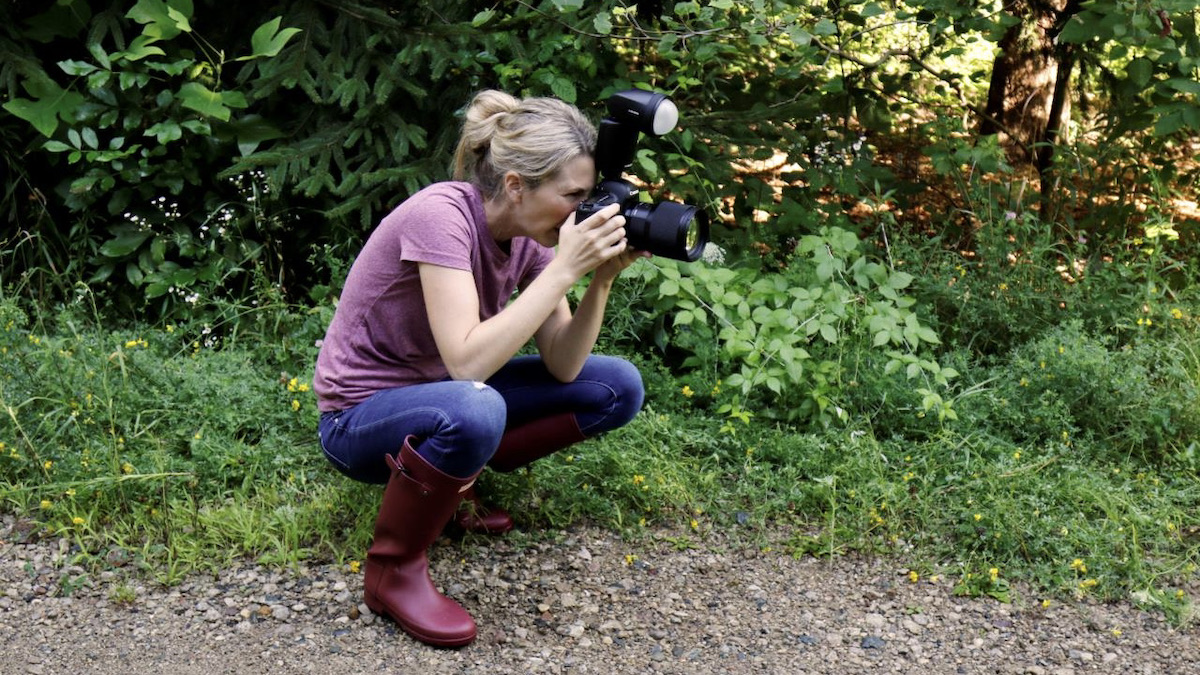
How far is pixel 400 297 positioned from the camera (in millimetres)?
2662

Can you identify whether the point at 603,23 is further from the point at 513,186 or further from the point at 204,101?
the point at 204,101

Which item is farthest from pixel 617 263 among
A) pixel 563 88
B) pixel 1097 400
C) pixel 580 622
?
pixel 1097 400

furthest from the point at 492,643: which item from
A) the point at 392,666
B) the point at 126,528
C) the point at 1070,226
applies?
the point at 1070,226

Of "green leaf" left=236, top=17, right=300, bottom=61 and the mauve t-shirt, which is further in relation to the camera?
"green leaf" left=236, top=17, right=300, bottom=61

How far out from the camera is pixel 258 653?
2.62m

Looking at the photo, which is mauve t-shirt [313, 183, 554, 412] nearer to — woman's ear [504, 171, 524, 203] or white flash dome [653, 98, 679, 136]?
woman's ear [504, 171, 524, 203]

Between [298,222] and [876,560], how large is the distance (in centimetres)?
247

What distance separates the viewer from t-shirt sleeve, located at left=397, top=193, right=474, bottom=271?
8.25 ft

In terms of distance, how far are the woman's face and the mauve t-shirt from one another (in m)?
0.13

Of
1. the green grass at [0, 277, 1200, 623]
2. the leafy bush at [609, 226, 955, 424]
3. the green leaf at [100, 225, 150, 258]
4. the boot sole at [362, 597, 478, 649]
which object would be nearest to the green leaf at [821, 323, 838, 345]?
the leafy bush at [609, 226, 955, 424]

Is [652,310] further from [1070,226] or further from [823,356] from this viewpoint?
[1070,226]

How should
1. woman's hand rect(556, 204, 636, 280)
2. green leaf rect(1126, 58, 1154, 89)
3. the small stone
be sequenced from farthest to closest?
green leaf rect(1126, 58, 1154, 89), the small stone, woman's hand rect(556, 204, 636, 280)

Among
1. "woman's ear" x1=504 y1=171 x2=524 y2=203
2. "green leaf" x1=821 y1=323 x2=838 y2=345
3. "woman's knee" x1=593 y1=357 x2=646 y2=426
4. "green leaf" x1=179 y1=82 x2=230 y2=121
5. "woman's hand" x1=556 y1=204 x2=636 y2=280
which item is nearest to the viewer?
"woman's hand" x1=556 y1=204 x2=636 y2=280

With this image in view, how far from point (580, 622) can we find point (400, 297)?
0.87 meters
